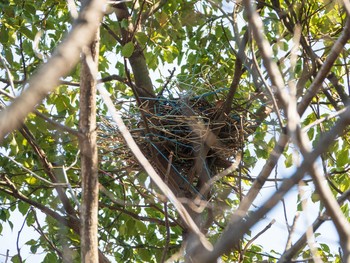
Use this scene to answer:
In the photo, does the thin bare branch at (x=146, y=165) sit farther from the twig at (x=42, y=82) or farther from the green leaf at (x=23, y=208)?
the green leaf at (x=23, y=208)

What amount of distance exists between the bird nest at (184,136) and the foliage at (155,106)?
0.01m

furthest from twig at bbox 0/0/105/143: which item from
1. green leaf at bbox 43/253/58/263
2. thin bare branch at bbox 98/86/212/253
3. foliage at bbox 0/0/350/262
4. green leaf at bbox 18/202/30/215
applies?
green leaf at bbox 18/202/30/215

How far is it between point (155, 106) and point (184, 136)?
8.7 inches

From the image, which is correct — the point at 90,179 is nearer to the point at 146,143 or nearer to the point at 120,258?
the point at 146,143

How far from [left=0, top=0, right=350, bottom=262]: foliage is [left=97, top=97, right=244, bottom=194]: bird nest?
15 millimetres

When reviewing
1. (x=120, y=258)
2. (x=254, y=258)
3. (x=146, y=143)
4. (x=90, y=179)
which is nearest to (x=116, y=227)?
(x=120, y=258)

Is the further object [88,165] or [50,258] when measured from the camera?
[50,258]

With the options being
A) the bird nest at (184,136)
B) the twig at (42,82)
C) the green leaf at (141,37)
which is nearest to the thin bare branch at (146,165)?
the twig at (42,82)

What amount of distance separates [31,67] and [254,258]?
1662mm

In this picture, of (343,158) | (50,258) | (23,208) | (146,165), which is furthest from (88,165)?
(23,208)

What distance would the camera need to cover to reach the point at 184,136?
3217 mm

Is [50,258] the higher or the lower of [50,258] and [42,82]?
the higher

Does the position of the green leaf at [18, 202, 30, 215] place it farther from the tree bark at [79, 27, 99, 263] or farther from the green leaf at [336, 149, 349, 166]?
the tree bark at [79, 27, 99, 263]

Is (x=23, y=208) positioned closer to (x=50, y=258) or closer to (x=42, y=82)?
(x=50, y=258)
